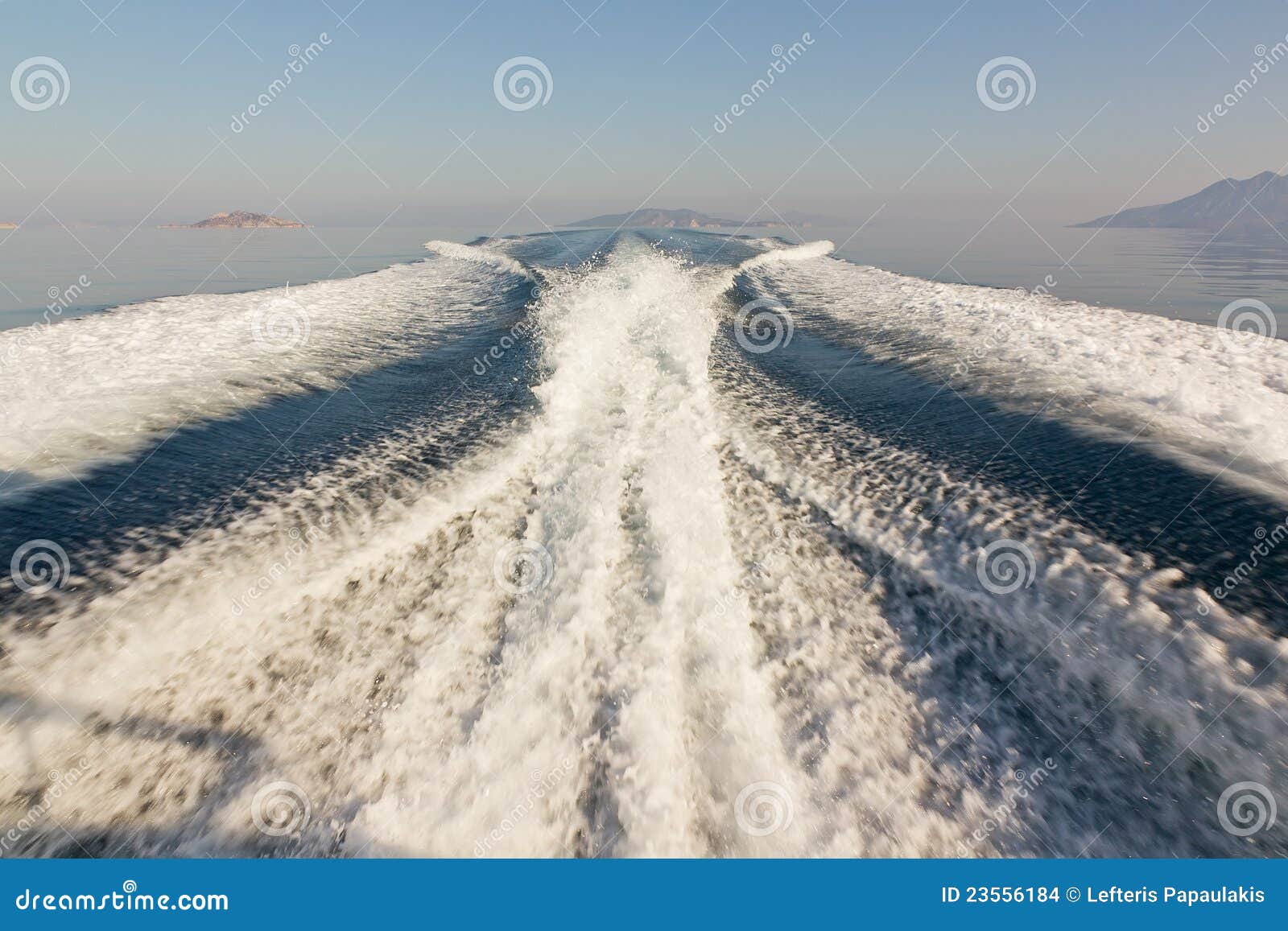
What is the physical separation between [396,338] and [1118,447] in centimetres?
1014

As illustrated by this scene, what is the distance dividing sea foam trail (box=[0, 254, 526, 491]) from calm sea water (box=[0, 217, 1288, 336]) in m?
2.81

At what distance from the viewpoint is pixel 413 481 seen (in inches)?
199

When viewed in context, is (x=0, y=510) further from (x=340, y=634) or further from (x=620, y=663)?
(x=620, y=663)
